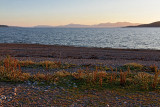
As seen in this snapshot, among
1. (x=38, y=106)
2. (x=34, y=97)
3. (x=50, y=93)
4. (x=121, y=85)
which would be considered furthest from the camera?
(x=121, y=85)

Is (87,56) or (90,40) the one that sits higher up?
(90,40)

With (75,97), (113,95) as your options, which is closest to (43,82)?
(75,97)

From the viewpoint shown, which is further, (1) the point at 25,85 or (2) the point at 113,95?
(1) the point at 25,85

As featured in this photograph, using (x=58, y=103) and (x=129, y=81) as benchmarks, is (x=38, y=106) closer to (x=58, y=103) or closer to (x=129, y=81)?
(x=58, y=103)

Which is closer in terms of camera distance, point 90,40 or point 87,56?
point 87,56

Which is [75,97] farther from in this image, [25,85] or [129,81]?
[129,81]

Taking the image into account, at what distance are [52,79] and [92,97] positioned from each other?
231 cm

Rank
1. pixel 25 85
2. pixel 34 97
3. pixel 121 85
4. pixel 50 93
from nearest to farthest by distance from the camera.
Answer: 1. pixel 34 97
2. pixel 50 93
3. pixel 25 85
4. pixel 121 85

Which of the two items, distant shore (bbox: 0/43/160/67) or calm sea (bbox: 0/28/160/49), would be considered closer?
distant shore (bbox: 0/43/160/67)

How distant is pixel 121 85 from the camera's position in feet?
22.3

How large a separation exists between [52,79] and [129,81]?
3.37 metres

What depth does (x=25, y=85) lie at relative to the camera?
20.9 feet

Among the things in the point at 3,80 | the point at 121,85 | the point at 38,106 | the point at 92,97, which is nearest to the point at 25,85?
the point at 3,80

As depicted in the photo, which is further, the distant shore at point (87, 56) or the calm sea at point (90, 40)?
the calm sea at point (90, 40)
